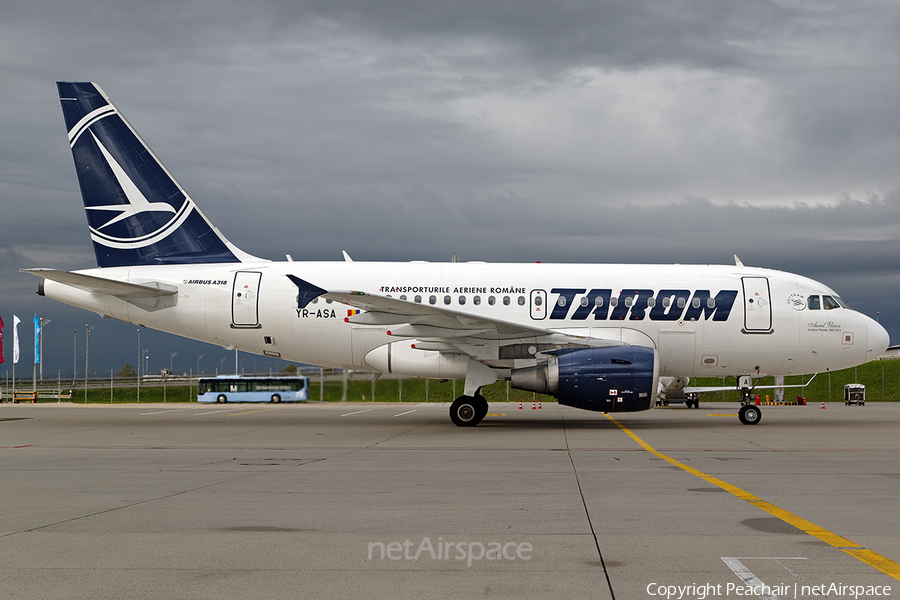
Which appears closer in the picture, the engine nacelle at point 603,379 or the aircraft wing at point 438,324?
the aircraft wing at point 438,324

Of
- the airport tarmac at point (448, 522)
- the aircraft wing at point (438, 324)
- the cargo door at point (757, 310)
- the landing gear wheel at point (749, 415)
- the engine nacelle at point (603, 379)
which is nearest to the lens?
the airport tarmac at point (448, 522)

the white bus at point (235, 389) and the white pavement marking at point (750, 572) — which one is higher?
the white pavement marking at point (750, 572)

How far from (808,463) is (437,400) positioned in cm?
3363

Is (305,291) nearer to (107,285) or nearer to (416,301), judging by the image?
(416,301)

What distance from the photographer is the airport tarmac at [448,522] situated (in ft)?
16.1

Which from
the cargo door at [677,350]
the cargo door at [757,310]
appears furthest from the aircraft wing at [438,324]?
A: the cargo door at [757,310]

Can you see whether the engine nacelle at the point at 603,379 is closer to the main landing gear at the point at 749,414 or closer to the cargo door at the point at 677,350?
the cargo door at the point at 677,350

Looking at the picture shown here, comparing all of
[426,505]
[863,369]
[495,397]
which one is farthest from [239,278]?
[863,369]

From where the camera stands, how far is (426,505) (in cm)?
790

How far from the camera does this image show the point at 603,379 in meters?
18.0

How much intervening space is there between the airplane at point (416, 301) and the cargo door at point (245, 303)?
0.09 ft

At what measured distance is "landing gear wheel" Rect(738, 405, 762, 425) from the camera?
2120 centimetres

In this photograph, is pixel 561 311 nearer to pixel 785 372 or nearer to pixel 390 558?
pixel 785 372

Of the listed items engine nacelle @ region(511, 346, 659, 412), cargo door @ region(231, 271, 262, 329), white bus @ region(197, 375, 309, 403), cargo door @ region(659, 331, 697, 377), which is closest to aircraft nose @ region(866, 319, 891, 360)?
cargo door @ region(659, 331, 697, 377)
